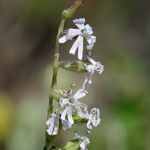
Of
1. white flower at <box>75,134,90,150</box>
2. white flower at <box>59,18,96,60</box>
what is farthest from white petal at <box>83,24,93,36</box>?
white flower at <box>75,134,90,150</box>

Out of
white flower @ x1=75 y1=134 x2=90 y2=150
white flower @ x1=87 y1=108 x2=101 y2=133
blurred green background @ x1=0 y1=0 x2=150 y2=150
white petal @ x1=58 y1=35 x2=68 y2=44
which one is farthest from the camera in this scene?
blurred green background @ x1=0 y1=0 x2=150 y2=150

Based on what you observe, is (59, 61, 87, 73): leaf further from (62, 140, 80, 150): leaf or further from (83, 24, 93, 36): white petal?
(62, 140, 80, 150): leaf

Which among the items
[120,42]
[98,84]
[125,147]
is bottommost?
[125,147]

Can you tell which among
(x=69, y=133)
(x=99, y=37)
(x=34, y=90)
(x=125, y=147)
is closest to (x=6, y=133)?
(x=69, y=133)

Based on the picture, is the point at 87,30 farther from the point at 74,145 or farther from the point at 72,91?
the point at 74,145

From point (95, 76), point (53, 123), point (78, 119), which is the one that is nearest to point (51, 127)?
point (53, 123)

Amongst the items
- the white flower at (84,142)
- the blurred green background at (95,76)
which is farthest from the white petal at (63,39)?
the blurred green background at (95,76)

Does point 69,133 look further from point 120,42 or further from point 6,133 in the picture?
point 120,42
